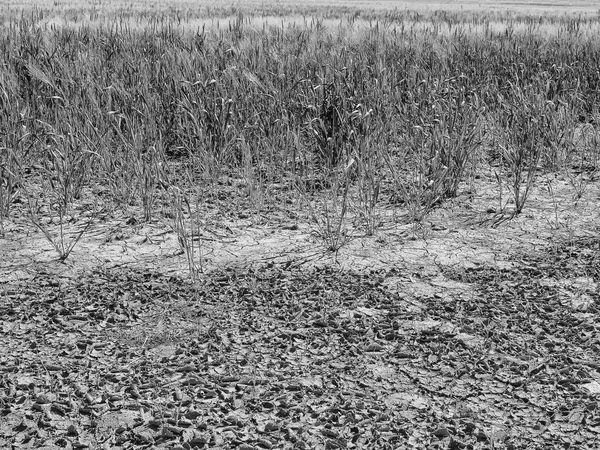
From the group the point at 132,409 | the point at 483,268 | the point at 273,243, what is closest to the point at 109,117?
the point at 273,243

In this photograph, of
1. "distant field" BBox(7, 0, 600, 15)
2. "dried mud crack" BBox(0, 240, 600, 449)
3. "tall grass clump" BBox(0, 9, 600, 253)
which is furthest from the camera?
"distant field" BBox(7, 0, 600, 15)

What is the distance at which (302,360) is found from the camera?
261cm

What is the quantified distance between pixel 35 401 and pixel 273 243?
1.50 metres

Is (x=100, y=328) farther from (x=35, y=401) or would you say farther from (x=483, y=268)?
(x=483, y=268)

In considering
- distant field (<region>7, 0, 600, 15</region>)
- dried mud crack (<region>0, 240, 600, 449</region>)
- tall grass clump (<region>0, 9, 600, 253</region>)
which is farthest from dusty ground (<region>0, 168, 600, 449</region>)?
distant field (<region>7, 0, 600, 15</region>)

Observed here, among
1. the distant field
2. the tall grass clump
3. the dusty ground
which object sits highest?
the tall grass clump

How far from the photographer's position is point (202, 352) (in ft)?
8.68

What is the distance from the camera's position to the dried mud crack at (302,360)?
7.32 ft

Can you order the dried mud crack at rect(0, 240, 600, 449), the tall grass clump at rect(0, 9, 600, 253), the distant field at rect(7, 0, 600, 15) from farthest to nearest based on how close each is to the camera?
the distant field at rect(7, 0, 600, 15), the tall grass clump at rect(0, 9, 600, 253), the dried mud crack at rect(0, 240, 600, 449)

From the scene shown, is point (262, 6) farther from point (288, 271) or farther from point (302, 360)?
point (302, 360)

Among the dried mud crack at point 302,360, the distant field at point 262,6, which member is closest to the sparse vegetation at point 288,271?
the dried mud crack at point 302,360

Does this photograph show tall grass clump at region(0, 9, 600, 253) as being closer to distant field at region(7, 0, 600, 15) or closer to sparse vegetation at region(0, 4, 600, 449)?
sparse vegetation at region(0, 4, 600, 449)

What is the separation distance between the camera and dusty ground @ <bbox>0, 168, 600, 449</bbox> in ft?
7.39

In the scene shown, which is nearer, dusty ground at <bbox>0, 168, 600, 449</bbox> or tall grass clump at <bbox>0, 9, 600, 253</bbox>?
dusty ground at <bbox>0, 168, 600, 449</bbox>
